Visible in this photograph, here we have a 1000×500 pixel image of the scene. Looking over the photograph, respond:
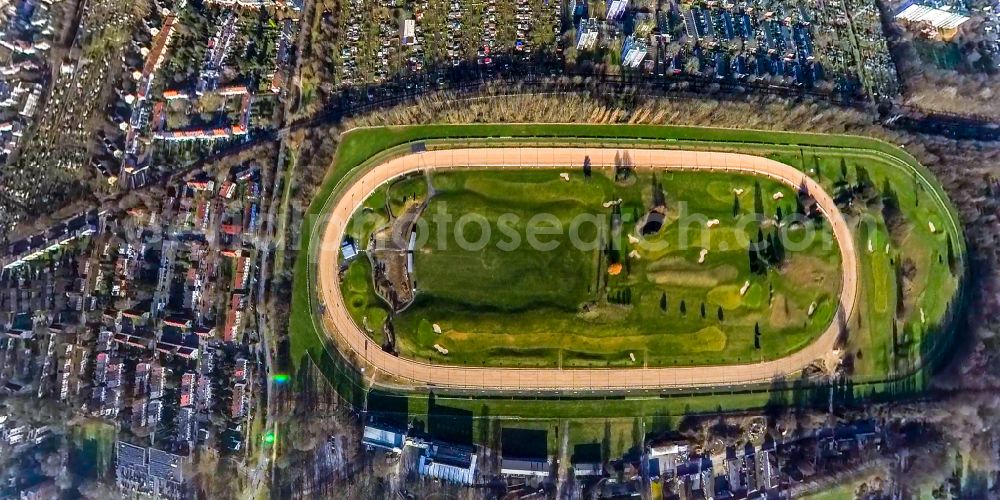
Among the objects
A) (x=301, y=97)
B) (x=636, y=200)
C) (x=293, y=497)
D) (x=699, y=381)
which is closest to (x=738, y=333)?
(x=699, y=381)

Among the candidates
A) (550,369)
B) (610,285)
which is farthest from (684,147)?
(550,369)

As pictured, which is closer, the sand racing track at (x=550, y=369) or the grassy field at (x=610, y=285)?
the grassy field at (x=610, y=285)

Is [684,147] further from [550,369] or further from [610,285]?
[550,369]

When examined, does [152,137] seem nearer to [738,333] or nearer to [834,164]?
[738,333]

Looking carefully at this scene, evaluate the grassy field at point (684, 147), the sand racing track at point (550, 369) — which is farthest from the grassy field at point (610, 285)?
the grassy field at point (684, 147)

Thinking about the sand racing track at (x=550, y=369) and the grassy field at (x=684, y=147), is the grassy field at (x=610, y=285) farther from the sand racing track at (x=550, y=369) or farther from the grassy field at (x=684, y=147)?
the grassy field at (x=684, y=147)
